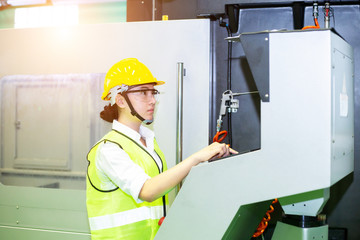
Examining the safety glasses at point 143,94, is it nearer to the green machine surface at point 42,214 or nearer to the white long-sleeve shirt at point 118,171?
the white long-sleeve shirt at point 118,171

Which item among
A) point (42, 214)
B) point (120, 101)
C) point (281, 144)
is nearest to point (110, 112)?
point (120, 101)

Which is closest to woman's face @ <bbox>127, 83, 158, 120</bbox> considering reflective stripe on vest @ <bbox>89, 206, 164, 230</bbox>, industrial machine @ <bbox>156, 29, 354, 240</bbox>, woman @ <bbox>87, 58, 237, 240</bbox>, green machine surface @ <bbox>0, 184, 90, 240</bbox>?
woman @ <bbox>87, 58, 237, 240</bbox>

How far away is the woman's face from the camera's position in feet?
5.64

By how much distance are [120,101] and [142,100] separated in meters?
0.09

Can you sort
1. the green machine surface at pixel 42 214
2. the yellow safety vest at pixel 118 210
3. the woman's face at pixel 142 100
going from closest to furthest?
the yellow safety vest at pixel 118 210
the woman's face at pixel 142 100
the green machine surface at pixel 42 214

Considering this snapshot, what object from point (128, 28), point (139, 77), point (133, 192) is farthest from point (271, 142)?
point (128, 28)

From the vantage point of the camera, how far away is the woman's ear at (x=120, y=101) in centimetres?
174

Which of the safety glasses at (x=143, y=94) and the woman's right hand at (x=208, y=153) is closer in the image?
the woman's right hand at (x=208, y=153)

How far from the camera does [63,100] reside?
2615 mm

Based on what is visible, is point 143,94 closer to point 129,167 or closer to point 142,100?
point 142,100

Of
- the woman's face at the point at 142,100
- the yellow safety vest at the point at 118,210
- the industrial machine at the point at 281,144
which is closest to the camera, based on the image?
the industrial machine at the point at 281,144

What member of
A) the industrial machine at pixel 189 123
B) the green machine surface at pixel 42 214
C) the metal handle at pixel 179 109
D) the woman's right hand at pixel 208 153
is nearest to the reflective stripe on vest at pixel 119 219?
the industrial machine at pixel 189 123

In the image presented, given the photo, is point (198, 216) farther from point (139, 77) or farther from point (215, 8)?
point (215, 8)

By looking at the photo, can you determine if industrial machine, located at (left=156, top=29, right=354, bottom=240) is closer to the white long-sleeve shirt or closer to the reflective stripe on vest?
the white long-sleeve shirt
